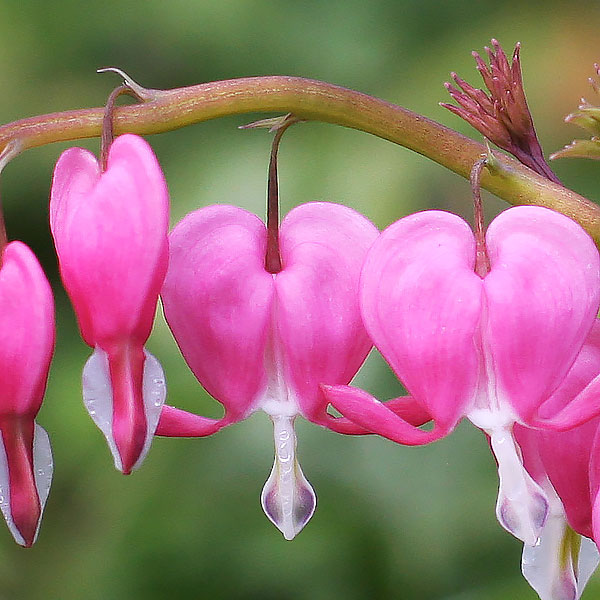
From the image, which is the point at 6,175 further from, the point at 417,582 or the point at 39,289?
the point at 39,289

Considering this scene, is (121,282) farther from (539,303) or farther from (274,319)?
(539,303)

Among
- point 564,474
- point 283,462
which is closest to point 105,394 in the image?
point 283,462

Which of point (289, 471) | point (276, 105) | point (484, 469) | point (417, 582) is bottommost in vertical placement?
point (417, 582)

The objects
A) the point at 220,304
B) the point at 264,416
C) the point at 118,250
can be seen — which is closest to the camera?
the point at 118,250

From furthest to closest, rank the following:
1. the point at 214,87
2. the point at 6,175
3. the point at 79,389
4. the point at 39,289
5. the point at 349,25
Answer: the point at 349,25
the point at 6,175
the point at 79,389
the point at 214,87
the point at 39,289

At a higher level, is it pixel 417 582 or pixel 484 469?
pixel 484 469

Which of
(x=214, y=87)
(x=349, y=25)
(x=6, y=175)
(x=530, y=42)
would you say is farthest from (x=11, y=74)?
(x=214, y=87)
